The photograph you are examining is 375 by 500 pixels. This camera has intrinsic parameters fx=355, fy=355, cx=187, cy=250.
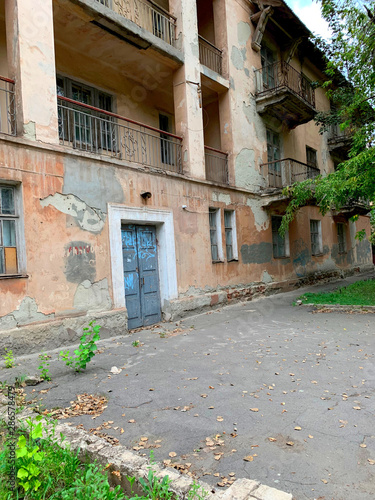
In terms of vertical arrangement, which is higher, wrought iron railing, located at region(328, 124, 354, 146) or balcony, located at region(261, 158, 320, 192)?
wrought iron railing, located at region(328, 124, 354, 146)

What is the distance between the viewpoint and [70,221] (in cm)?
666

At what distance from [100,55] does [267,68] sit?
24.4 ft

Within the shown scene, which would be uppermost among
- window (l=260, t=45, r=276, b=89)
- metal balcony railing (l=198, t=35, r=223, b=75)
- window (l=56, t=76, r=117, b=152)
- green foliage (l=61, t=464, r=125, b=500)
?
window (l=260, t=45, r=276, b=89)

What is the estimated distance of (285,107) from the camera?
1286 cm

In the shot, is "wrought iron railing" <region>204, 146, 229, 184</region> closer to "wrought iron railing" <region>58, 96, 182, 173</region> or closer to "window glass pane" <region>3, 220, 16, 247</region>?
"wrought iron railing" <region>58, 96, 182, 173</region>

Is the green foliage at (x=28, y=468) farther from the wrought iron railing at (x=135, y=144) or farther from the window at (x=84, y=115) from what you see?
the wrought iron railing at (x=135, y=144)

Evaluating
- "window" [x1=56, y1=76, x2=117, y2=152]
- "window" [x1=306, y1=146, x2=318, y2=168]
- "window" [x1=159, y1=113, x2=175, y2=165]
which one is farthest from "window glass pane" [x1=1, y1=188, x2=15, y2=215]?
"window" [x1=306, y1=146, x2=318, y2=168]

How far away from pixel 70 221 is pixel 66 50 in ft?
16.1

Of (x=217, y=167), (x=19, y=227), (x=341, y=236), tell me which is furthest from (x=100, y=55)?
(x=341, y=236)

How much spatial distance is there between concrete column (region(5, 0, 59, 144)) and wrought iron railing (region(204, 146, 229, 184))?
5616 millimetres

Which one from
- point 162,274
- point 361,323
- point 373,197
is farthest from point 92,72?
point 361,323

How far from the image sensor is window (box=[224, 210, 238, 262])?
11117 millimetres

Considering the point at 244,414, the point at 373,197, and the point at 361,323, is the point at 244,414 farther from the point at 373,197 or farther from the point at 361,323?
the point at 373,197

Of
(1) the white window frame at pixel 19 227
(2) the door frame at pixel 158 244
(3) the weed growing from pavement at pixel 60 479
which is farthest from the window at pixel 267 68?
(3) the weed growing from pavement at pixel 60 479
